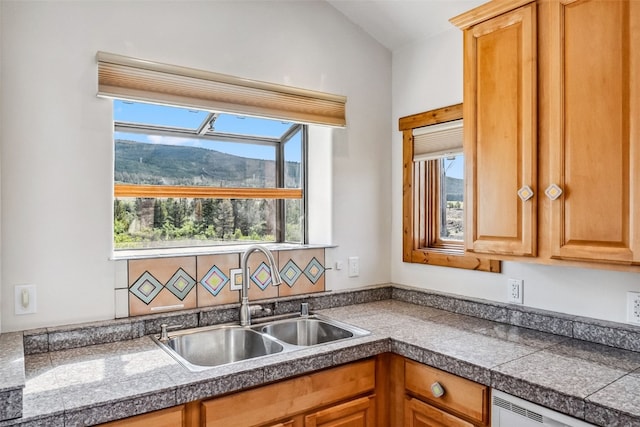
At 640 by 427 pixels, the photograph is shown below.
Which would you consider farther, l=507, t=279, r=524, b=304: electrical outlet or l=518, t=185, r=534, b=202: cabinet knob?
l=507, t=279, r=524, b=304: electrical outlet

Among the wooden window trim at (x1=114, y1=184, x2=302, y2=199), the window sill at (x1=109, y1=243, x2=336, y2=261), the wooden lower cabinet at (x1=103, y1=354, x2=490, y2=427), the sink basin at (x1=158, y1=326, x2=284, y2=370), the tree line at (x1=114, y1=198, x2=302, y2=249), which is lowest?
the wooden lower cabinet at (x1=103, y1=354, x2=490, y2=427)

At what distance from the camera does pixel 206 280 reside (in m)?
2.08

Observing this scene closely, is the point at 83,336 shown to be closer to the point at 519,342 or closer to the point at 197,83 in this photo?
the point at 197,83

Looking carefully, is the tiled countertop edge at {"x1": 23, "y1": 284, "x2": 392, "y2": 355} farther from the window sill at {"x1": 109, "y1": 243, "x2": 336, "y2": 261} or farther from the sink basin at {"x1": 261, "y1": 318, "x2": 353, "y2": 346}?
the window sill at {"x1": 109, "y1": 243, "x2": 336, "y2": 261}

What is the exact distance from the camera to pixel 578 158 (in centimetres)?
155

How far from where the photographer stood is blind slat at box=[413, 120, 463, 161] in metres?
2.33

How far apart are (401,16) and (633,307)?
1.80 meters

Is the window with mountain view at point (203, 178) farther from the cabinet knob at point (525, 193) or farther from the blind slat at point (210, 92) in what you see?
the cabinet knob at point (525, 193)

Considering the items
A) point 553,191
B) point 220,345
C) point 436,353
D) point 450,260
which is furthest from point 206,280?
point 553,191

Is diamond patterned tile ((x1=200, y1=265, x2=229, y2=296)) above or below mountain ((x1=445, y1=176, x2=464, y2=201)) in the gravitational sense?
below

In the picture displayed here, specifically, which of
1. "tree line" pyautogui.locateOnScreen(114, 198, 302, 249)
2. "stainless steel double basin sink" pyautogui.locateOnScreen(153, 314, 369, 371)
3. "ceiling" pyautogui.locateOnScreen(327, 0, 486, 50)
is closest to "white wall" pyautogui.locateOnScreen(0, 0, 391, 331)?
"tree line" pyautogui.locateOnScreen(114, 198, 302, 249)

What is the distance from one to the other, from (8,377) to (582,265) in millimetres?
1828

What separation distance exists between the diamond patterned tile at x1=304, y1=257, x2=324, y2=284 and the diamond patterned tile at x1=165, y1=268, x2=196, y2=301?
642 mm

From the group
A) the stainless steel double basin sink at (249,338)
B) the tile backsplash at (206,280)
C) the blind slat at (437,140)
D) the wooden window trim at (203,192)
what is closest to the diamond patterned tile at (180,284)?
the tile backsplash at (206,280)
